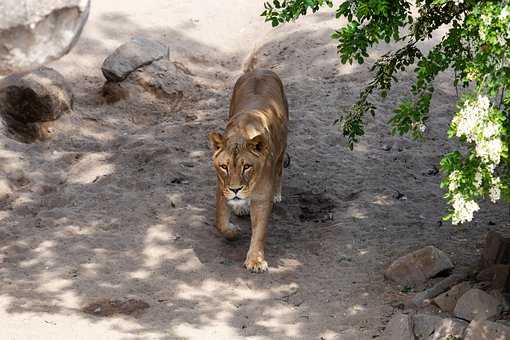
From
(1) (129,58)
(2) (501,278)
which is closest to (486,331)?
(2) (501,278)

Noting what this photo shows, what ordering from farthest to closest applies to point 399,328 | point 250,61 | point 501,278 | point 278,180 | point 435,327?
point 250,61 < point 278,180 < point 501,278 < point 399,328 < point 435,327

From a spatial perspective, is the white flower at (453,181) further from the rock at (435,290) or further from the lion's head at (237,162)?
the lion's head at (237,162)

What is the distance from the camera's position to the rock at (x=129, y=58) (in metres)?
12.7

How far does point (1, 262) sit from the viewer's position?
27.3ft

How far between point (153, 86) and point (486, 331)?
7837 mm

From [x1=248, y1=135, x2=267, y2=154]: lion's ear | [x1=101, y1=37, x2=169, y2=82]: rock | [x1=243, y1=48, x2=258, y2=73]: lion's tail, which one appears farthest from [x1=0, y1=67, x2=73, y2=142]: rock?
[x1=248, y1=135, x2=267, y2=154]: lion's ear

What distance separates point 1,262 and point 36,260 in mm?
336

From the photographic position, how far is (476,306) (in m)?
6.48

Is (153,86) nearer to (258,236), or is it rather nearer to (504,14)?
(258,236)

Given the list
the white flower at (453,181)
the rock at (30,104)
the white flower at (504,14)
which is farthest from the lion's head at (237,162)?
the rock at (30,104)

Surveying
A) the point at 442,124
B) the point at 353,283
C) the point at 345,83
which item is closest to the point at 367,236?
the point at 353,283

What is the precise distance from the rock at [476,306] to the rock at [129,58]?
7.45 m

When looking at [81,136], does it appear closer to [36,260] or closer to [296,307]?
[36,260]

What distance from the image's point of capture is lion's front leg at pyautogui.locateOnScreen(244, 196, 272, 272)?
26.7 feet
